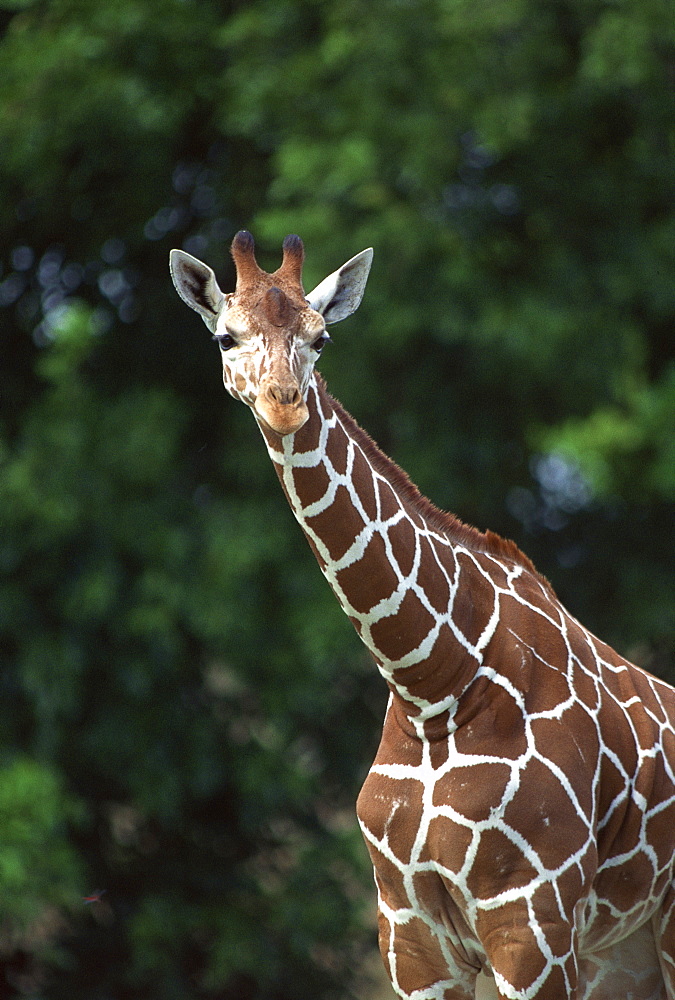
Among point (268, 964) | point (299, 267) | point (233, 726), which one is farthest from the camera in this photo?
point (233, 726)

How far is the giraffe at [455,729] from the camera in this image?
2.57 m

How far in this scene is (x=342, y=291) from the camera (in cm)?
286

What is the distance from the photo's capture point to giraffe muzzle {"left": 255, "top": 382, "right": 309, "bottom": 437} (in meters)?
2.39

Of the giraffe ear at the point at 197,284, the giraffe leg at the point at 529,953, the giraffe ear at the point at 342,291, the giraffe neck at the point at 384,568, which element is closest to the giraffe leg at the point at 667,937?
the giraffe leg at the point at 529,953

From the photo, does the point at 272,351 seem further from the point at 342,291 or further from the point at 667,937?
the point at 667,937

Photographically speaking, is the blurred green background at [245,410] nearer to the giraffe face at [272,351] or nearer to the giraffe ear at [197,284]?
the giraffe ear at [197,284]

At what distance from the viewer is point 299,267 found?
8.99ft

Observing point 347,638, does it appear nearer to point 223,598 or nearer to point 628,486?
point 223,598

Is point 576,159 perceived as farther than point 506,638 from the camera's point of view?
Yes

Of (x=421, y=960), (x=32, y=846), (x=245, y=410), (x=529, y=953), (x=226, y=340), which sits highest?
(x=245, y=410)

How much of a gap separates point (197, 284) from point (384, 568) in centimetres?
84

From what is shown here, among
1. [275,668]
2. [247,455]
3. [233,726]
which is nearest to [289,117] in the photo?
[247,455]

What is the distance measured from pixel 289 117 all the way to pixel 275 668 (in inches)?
128

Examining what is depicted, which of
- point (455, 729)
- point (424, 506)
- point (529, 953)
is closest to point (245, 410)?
point (424, 506)
